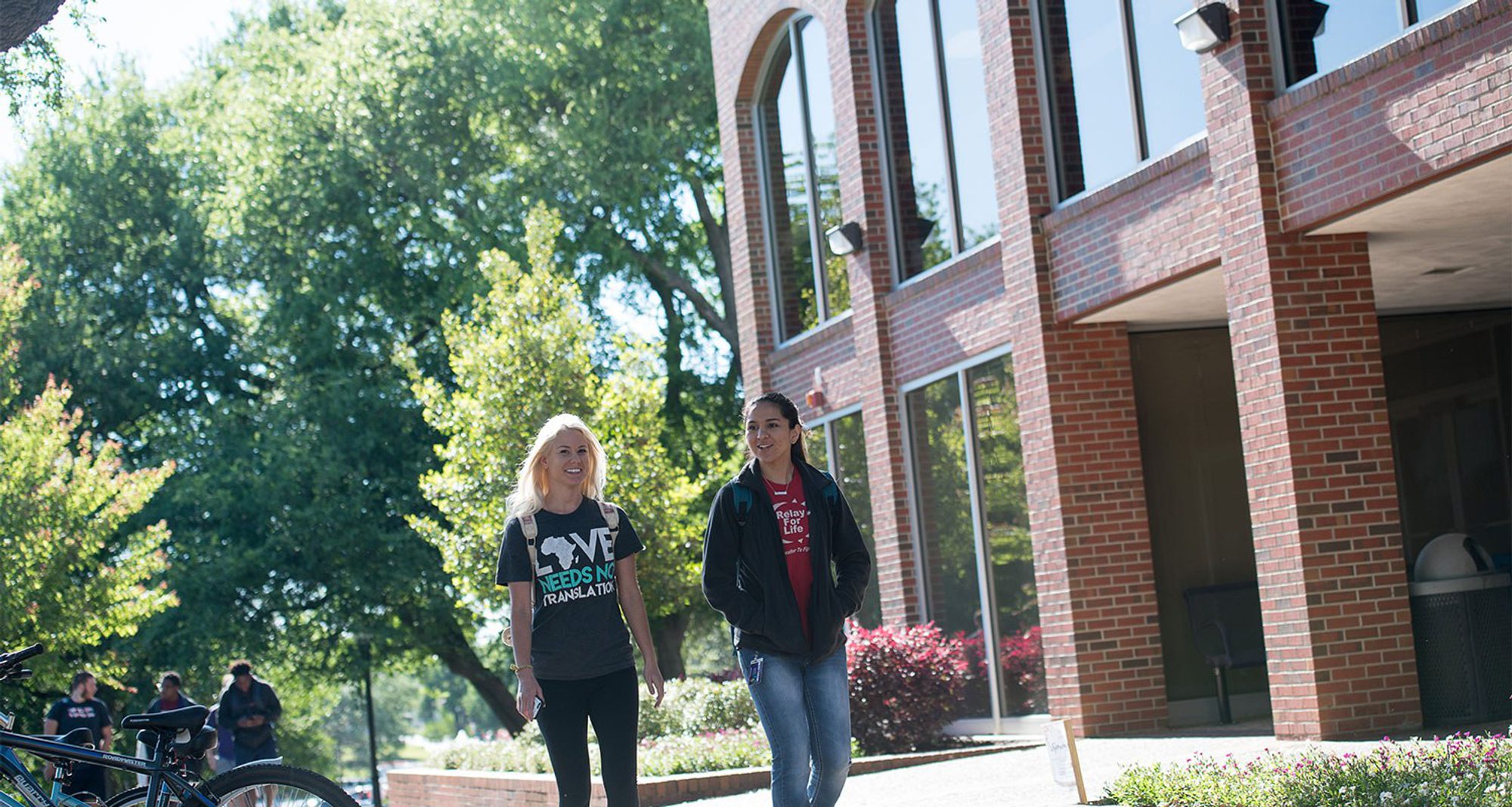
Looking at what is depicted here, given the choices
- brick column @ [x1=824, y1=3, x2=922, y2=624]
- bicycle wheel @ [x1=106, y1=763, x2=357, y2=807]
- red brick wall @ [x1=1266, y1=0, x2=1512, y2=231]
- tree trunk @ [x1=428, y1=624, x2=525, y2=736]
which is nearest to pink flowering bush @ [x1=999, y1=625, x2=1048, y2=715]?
brick column @ [x1=824, y1=3, x2=922, y2=624]

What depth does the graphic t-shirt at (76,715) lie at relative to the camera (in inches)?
535

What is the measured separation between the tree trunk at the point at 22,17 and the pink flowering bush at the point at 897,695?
27.3 feet

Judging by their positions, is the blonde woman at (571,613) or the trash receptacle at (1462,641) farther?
the trash receptacle at (1462,641)

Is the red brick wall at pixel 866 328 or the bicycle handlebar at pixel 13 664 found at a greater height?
the red brick wall at pixel 866 328

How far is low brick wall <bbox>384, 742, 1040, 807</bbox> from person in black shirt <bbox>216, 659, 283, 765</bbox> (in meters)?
2.01

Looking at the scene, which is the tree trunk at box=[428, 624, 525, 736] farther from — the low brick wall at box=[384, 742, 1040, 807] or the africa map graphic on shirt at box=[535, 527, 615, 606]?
the africa map graphic on shirt at box=[535, 527, 615, 606]

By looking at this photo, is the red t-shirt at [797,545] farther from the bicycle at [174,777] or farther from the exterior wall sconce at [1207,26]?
the exterior wall sconce at [1207,26]

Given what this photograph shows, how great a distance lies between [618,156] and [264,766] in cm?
2152

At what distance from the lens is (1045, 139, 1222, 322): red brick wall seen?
11289 millimetres

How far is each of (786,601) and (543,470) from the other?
3.39 ft

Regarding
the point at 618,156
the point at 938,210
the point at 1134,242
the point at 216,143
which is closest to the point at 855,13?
the point at 938,210

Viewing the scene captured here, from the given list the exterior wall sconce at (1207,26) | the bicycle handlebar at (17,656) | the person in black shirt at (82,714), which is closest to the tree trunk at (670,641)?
the person in black shirt at (82,714)

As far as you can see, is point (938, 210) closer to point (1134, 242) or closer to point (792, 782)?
point (1134, 242)

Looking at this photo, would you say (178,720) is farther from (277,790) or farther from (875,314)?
(875,314)
